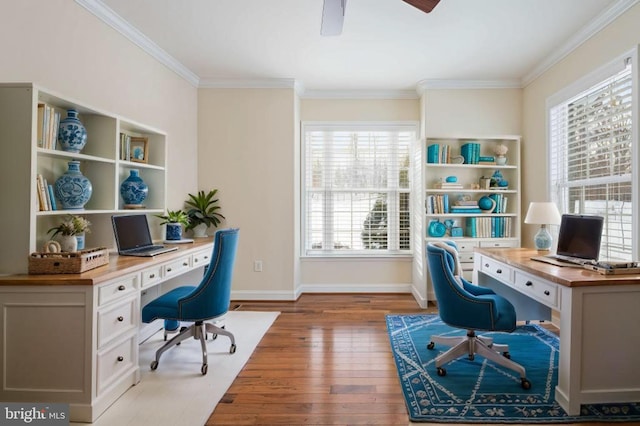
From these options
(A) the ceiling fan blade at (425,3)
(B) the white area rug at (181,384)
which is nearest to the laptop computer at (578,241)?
(A) the ceiling fan blade at (425,3)

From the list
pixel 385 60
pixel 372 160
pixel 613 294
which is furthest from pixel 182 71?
pixel 613 294

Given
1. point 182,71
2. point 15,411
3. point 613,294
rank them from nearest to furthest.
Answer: point 15,411 < point 613,294 < point 182,71

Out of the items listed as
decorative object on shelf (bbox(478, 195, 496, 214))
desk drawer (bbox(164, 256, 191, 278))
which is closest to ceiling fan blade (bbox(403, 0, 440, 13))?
desk drawer (bbox(164, 256, 191, 278))

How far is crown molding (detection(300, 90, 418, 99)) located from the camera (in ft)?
15.2

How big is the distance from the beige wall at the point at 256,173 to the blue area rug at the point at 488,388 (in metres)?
1.86

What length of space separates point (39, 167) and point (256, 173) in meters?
2.42

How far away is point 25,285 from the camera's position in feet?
6.01

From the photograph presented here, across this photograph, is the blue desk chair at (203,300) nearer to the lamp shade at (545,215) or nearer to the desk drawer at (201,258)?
the desk drawer at (201,258)

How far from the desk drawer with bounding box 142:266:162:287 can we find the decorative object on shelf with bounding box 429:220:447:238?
3.04 meters

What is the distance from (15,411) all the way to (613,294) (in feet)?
10.9

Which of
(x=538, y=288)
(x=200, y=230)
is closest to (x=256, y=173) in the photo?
(x=200, y=230)

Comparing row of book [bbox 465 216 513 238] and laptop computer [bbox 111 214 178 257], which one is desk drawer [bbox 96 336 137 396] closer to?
laptop computer [bbox 111 214 178 257]

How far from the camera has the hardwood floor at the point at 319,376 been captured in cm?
201

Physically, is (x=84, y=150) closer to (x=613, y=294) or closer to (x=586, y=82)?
(x=613, y=294)
